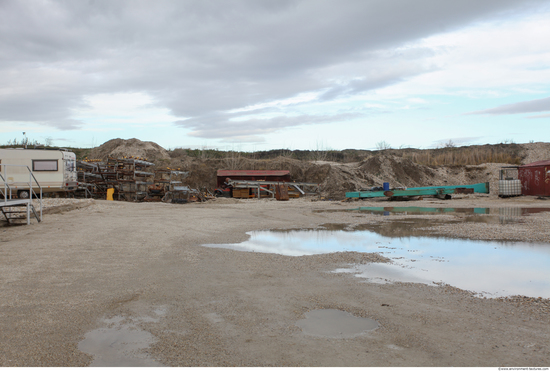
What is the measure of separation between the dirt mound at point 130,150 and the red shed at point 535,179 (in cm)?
3882

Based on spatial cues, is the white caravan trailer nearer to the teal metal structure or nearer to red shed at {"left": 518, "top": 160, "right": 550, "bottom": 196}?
the teal metal structure

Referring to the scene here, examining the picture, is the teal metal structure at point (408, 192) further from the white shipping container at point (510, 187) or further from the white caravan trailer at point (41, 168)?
the white caravan trailer at point (41, 168)

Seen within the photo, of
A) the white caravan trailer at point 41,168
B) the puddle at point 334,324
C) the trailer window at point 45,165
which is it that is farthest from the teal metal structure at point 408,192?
the puddle at point 334,324

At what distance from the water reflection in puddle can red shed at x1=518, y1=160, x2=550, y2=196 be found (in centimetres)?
2224

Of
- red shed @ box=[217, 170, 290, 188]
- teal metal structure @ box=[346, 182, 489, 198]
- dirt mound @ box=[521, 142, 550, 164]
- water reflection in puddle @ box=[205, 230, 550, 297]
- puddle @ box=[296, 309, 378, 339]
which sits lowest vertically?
water reflection in puddle @ box=[205, 230, 550, 297]

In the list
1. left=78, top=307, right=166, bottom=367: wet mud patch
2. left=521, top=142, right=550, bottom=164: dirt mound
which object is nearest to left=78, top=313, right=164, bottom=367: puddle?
left=78, top=307, right=166, bottom=367: wet mud patch

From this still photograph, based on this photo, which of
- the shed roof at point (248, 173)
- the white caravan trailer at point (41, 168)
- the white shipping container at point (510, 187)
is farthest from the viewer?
the shed roof at point (248, 173)

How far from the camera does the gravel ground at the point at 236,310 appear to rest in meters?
3.84

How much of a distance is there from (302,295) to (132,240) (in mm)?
6499

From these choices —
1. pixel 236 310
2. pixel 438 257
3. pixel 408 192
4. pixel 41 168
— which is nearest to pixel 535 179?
pixel 408 192

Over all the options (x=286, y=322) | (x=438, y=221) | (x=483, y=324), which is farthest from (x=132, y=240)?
(x=438, y=221)

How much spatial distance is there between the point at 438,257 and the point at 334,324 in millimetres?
4991

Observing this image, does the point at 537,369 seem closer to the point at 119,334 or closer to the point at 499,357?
the point at 499,357

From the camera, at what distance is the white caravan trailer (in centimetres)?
2520
